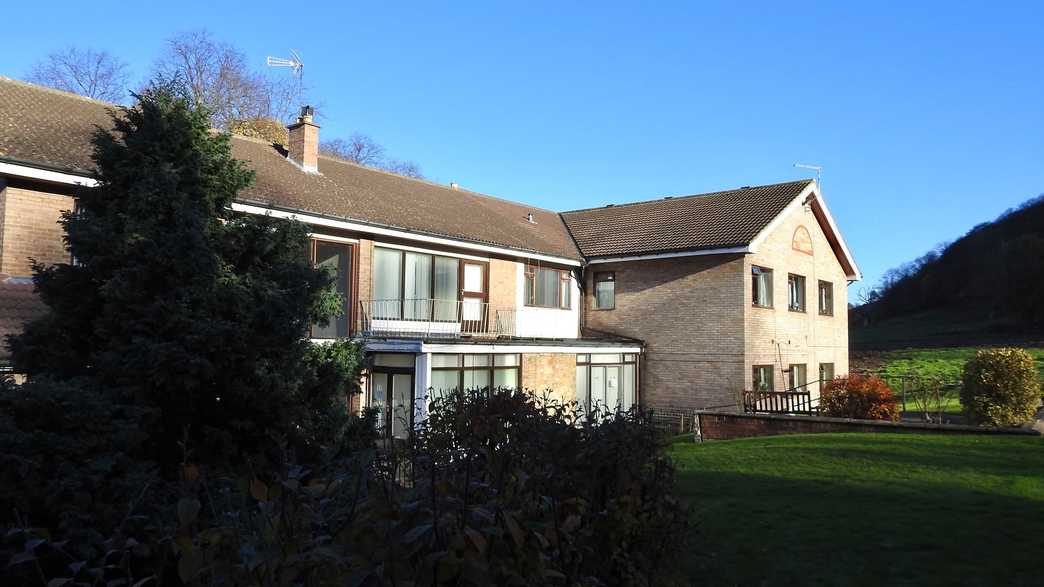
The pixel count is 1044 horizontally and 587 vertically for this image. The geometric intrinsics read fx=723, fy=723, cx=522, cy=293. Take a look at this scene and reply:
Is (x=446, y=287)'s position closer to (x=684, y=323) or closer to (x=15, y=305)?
(x=684, y=323)

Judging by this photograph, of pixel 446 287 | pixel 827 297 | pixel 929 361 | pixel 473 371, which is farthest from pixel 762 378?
pixel 929 361

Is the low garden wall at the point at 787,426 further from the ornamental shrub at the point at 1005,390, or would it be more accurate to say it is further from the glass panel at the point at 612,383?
the glass panel at the point at 612,383

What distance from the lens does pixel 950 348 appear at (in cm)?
4300

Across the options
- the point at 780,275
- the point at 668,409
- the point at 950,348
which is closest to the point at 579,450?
the point at 668,409

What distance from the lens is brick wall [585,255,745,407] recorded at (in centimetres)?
2156

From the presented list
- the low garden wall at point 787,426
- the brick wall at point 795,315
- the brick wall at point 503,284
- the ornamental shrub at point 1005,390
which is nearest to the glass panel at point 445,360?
the brick wall at point 503,284

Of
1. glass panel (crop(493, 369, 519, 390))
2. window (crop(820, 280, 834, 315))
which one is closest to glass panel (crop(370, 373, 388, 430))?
glass panel (crop(493, 369, 519, 390))

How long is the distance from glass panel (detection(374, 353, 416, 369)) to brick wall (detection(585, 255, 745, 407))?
338 inches

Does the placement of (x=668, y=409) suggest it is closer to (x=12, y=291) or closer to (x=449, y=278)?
(x=449, y=278)

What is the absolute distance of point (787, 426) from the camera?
1700 cm

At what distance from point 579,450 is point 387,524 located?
214 centimetres

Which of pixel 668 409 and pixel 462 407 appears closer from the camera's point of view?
pixel 462 407

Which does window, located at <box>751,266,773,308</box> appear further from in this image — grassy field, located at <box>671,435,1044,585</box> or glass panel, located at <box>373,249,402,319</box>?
glass panel, located at <box>373,249,402,319</box>

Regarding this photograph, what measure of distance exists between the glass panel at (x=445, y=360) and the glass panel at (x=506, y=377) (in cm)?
157
